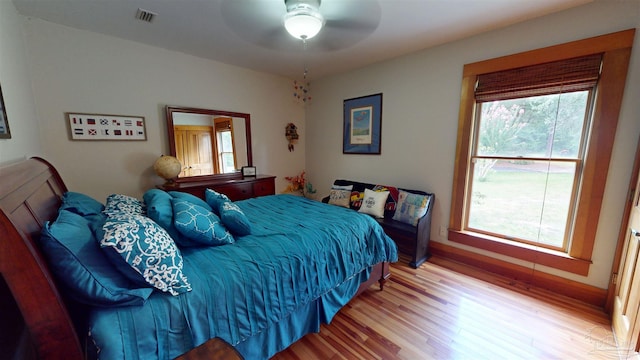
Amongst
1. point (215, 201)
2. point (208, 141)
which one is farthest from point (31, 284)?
point (208, 141)

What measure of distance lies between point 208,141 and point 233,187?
2.37 feet

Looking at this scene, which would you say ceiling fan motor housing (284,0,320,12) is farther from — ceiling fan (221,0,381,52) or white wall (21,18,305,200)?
white wall (21,18,305,200)

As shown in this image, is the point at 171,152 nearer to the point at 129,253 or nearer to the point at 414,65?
the point at 129,253

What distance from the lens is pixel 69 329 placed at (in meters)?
0.80

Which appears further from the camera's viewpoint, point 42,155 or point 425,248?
point 425,248

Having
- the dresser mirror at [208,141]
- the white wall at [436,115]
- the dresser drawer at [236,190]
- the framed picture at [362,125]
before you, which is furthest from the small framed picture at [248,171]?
the framed picture at [362,125]

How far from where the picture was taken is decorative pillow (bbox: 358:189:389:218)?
2.96 m

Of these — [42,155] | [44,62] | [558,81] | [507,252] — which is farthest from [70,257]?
[558,81]

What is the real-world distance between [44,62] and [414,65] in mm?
3789

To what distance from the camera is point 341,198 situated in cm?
338

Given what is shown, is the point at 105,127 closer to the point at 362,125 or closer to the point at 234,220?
the point at 234,220

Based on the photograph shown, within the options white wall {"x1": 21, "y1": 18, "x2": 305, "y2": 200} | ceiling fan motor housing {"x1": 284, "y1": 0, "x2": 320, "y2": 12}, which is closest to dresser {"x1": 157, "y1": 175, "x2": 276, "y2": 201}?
white wall {"x1": 21, "y1": 18, "x2": 305, "y2": 200}

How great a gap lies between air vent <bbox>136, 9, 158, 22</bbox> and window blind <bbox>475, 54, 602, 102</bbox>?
318 cm

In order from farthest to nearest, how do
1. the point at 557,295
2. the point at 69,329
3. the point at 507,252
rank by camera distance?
the point at 507,252, the point at 557,295, the point at 69,329
